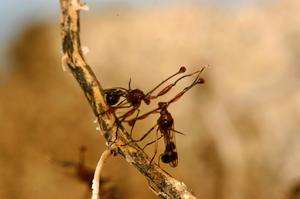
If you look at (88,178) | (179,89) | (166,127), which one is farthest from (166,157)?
(179,89)

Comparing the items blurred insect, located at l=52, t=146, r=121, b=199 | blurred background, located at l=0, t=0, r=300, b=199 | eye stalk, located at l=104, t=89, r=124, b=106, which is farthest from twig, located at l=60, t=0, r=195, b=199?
blurred background, located at l=0, t=0, r=300, b=199

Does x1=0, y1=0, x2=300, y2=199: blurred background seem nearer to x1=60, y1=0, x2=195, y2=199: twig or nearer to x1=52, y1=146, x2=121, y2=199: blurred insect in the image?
x1=52, y1=146, x2=121, y2=199: blurred insect

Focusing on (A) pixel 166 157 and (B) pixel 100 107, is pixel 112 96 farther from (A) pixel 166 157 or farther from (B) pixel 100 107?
(A) pixel 166 157

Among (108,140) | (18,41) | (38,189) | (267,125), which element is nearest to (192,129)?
(267,125)

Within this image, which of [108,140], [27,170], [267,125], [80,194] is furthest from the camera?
[267,125]

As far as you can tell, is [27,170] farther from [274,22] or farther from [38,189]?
[274,22]

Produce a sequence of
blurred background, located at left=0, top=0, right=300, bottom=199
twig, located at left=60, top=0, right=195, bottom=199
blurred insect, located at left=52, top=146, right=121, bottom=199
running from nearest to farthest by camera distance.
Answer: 1. twig, located at left=60, top=0, right=195, bottom=199
2. blurred insect, located at left=52, top=146, right=121, bottom=199
3. blurred background, located at left=0, top=0, right=300, bottom=199

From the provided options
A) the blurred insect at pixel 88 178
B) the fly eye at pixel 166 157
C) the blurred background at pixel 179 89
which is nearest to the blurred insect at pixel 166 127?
the fly eye at pixel 166 157
